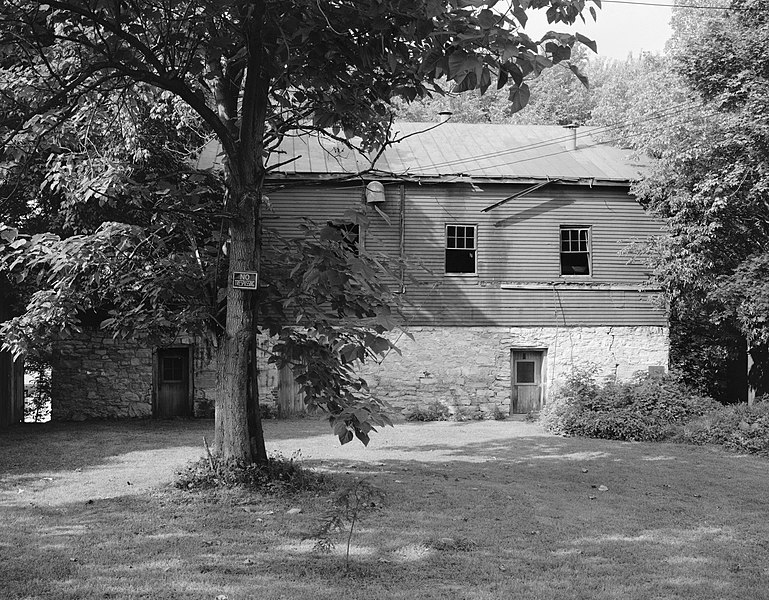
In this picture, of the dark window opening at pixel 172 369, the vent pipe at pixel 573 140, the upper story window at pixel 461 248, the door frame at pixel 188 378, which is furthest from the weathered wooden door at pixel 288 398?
the vent pipe at pixel 573 140

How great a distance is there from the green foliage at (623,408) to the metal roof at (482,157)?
5152mm

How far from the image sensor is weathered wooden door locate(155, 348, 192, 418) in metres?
18.9

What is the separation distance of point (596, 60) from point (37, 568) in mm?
53964

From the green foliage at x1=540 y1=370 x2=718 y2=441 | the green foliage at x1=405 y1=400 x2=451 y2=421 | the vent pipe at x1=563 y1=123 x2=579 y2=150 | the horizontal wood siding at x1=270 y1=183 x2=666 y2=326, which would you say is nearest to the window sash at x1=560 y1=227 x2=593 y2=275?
the horizontal wood siding at x1=270 y1=183 x2=666 y2=326

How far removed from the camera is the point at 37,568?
5980 millimetres

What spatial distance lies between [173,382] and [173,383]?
0.02m

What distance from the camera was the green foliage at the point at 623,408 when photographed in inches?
641

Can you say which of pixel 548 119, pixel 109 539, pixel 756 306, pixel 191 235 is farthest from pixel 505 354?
pixel 548 119

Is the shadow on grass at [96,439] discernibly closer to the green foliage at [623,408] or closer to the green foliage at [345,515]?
the green foliage at [345,515]

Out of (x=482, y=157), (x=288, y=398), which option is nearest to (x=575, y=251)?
(x=482, y=157)

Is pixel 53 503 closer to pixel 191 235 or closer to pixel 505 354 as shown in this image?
pixel 191 235

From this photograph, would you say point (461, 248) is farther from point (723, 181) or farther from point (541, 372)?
point (723, 181)

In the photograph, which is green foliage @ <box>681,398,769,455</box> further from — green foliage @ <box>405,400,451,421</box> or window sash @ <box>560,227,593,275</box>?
green foliage @ <box>405,400,451,421</box>

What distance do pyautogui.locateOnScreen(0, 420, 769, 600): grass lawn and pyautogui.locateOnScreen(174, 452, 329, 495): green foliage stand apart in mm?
207
